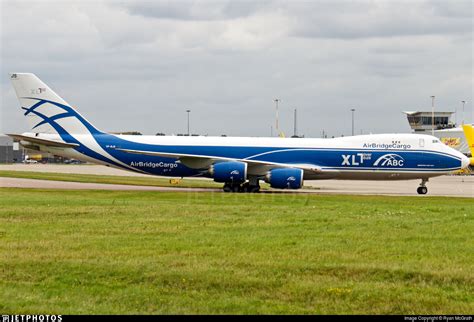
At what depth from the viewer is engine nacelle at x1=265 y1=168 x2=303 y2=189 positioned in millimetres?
38812

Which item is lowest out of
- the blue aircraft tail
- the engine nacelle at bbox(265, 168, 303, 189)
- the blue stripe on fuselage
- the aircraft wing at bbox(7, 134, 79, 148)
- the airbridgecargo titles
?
the engine nacelle at bbox(265, 168, 303, 189)

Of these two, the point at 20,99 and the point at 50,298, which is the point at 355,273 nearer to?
the point at 50,298

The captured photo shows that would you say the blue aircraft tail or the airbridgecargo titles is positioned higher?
the blue aircraft tail

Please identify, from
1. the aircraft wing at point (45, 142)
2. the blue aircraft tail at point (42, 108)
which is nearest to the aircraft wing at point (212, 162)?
the aircraft wing at point (45, 142)

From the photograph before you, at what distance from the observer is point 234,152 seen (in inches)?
1626

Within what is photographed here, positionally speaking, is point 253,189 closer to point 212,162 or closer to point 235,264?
point 212,162

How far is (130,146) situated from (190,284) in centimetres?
3031

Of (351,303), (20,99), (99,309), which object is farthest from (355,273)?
(20,99)

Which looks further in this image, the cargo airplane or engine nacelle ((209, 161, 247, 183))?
the cargo airplane

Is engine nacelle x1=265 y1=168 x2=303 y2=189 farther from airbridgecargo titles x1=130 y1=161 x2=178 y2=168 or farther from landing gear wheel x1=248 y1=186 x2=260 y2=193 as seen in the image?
airbridgecargo titles x1=130 y1=161 x2=178 y2=168

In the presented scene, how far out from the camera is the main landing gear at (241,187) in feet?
134

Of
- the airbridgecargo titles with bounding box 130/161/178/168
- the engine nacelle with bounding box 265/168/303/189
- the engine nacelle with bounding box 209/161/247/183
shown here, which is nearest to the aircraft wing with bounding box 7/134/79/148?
the airbridgecargo titles with bounding box 130/161/178/168

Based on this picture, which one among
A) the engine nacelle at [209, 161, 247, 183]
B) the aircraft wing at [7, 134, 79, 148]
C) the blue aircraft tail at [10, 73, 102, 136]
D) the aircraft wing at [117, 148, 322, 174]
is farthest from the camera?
the blue aircraft tail at [10, 73, 102, 136]

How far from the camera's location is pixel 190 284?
11883mm
